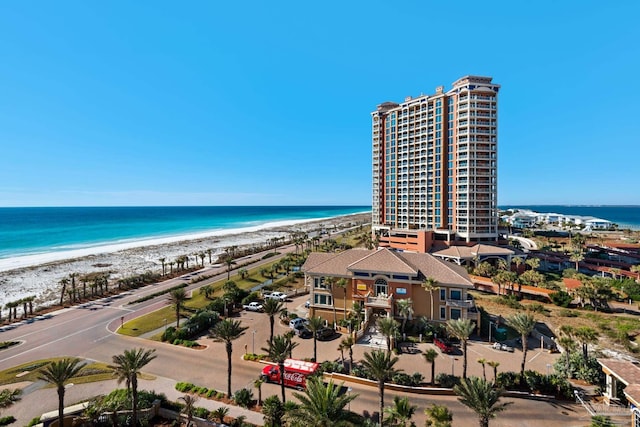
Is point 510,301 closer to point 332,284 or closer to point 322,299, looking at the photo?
point 332,284

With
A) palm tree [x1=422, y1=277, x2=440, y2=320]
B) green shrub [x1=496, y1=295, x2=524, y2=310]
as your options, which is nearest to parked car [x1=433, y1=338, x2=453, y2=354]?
palm tree [x1=422, y1=277, x2=440, y2=320]

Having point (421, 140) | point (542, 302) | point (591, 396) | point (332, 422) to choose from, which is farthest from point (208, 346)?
point (421, 140)

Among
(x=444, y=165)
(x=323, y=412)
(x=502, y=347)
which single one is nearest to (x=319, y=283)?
(x=502, y=347)

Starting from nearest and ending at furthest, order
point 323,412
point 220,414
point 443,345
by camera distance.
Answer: point 323,412 < point 220,414 < point 443,345

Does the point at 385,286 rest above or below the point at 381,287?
above

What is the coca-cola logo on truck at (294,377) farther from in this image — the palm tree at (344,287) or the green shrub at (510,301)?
the green shrub at (510,301)

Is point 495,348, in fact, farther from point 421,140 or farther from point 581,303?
point 421,140

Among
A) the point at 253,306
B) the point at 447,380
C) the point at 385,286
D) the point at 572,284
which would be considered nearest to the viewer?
the point at 447,380
